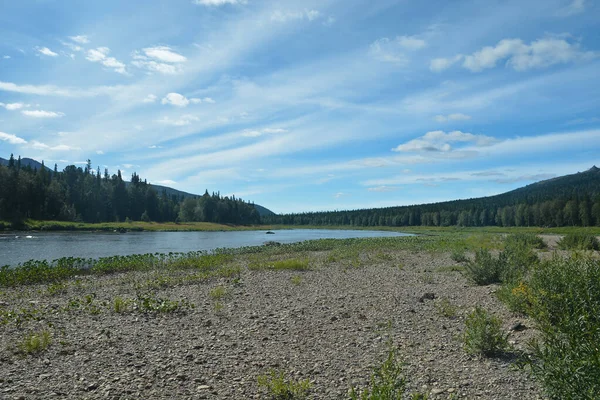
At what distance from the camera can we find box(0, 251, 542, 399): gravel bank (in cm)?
682

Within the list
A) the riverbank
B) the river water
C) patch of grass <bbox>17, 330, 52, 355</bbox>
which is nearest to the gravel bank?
the riverbank

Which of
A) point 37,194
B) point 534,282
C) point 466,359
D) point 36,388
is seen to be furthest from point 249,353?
point 37,194

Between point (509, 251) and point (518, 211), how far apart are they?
12022 cm

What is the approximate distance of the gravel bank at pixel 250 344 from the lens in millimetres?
6816

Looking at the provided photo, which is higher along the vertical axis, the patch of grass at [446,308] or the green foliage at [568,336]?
the green foliage at [568,336]

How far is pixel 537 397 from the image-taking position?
19.4ft

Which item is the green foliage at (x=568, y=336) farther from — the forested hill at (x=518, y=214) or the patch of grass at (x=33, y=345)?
the forested hill at (x=518, y=214)

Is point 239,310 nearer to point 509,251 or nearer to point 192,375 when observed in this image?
point 192,375

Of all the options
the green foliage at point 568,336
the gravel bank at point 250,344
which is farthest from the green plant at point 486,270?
the green foliage at point 568,336

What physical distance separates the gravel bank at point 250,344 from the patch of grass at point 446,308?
0.21 ft

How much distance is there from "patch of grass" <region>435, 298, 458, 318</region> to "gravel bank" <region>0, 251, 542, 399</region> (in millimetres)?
65

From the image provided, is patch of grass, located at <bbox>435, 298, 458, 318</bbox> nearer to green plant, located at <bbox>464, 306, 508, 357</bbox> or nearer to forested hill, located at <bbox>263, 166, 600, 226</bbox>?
green plant, located at <bbox>464, 306, 508, 357</bbox>

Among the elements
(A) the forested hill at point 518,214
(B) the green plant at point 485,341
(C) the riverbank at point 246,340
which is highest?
(A) the forested hill at point 518,214

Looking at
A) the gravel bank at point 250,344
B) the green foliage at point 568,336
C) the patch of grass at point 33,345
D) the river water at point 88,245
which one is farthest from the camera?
the river water at point 88,245
